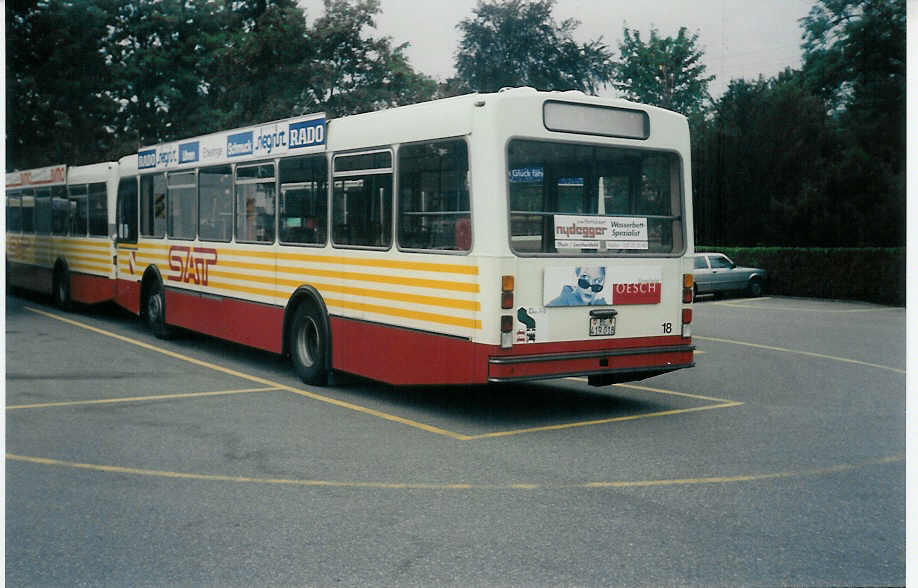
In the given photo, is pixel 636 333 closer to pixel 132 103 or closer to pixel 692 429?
pixel 692 429

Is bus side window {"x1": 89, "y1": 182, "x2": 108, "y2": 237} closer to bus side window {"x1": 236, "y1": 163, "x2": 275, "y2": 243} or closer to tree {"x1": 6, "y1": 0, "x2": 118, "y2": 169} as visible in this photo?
bus side window {"x1": 236, "y1": 163, "x2": 275, "y2": 243}

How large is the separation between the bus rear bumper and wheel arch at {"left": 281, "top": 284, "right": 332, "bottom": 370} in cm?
272

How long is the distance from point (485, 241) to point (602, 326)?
1416mm

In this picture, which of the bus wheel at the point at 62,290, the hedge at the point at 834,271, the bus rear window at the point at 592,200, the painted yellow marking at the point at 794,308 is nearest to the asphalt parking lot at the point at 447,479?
the bus rear window at the point at 592,200

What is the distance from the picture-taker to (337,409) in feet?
32.5

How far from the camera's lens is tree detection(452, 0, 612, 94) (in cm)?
3869

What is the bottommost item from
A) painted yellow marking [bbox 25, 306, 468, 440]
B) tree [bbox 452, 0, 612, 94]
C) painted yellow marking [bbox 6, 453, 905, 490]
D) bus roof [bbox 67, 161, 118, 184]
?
painted yellow marking [bbox 6, 453, 905, 490]

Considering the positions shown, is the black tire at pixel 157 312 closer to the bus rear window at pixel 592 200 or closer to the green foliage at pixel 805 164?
the bus rear window at pixel 592 200

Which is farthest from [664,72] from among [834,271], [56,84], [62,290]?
[62,290]

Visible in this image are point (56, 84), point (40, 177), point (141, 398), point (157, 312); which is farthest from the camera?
point (56, 84)

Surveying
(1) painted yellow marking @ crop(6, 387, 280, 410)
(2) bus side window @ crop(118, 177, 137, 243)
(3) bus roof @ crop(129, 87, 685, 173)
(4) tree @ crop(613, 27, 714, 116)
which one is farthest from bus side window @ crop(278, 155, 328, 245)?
(4) tree @ crop(613, 27, 714, 116)

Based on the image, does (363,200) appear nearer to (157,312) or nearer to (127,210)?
(157,312)

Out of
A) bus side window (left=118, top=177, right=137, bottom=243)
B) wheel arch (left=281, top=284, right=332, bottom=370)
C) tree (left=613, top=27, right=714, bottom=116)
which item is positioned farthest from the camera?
tree (left=613, top=27, right=714, bottom=116)

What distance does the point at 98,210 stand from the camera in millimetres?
18406
